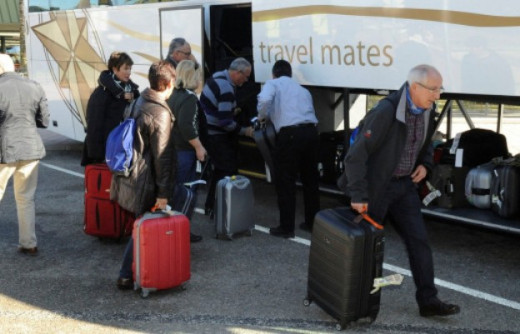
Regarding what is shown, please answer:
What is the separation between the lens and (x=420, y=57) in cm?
586

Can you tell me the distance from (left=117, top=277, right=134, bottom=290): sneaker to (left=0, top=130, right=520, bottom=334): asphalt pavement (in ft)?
0.22

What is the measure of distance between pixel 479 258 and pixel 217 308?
250 cm

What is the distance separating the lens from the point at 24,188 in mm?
5895

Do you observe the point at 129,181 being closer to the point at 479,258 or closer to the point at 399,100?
the point at 399,100

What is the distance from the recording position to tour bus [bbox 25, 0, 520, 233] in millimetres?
5473

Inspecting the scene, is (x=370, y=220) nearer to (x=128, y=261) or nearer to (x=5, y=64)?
(x=128, y=261)

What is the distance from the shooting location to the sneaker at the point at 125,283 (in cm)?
514

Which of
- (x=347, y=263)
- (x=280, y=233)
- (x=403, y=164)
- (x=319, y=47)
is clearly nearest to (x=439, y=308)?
(x=347, y=263)

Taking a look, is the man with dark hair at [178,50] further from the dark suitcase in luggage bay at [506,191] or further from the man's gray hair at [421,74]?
the man's gray hair at [421,74]

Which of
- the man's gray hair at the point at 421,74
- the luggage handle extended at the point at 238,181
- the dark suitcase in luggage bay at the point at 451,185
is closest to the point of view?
the man's gray hair at the point at 421,74

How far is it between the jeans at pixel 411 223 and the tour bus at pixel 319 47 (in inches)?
55.4

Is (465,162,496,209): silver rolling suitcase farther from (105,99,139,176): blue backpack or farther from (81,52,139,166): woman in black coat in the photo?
(81,52,139,166): woman in black coat

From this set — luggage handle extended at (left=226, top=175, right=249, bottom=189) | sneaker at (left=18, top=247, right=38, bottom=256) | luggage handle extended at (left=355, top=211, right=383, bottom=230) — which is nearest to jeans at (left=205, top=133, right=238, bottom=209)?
luggage handle extended at (left=226, top=175, right=249, bottom=189)

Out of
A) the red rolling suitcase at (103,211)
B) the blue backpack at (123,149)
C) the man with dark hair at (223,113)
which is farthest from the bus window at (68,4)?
the blue backpack at (123,149)
